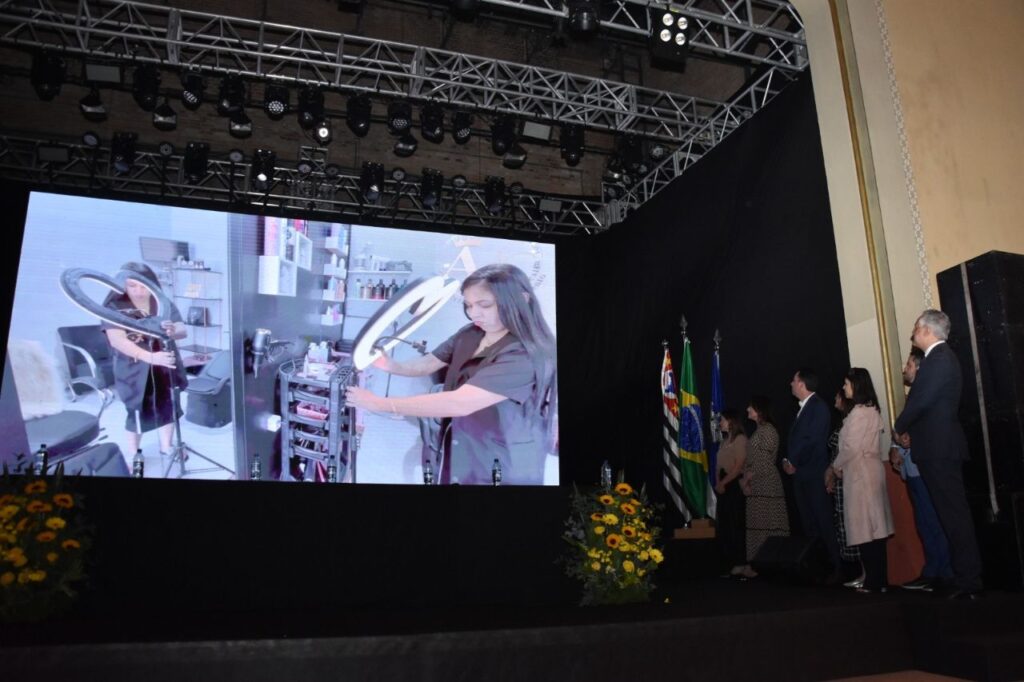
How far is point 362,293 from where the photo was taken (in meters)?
7.55

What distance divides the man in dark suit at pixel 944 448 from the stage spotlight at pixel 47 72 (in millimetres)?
7377

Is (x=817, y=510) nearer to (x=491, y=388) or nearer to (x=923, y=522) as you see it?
(x=923, y=522)

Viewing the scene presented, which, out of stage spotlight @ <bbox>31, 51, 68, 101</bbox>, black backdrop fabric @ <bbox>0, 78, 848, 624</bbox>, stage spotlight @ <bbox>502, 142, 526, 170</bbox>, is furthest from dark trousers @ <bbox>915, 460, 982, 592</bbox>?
stage spotlight @ <bbox>31, 51, 68, 101</bbox>

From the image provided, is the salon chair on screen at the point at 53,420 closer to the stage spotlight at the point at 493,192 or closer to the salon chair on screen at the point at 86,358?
the salon chair on screen at the point at 86,358

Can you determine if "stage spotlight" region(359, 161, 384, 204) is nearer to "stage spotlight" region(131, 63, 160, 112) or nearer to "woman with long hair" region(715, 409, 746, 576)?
"stage spotlight" region(131, 63, 160, 112)

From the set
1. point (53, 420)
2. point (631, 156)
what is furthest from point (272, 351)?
point (631, 156)

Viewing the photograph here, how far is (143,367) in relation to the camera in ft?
22.4

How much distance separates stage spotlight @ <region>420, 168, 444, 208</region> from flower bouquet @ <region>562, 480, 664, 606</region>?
20.1 feet

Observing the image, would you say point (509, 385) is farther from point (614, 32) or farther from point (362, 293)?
point (614, 32)

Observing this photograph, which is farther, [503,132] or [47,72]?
[503,132]

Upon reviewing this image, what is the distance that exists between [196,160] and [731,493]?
20.5 feet

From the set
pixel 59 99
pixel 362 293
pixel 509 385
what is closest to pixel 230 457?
pixel 362 293

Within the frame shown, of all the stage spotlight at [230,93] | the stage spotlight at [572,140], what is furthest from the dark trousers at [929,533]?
the stage spotlight at [230,93]

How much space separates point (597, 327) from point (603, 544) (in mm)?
6170
